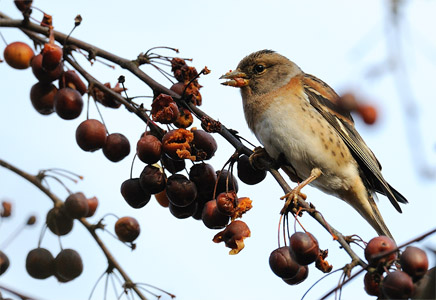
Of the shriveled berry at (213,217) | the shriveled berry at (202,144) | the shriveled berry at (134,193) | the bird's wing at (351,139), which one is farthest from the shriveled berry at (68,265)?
the bird's wing at (351,139)

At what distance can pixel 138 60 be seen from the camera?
12.3 ft

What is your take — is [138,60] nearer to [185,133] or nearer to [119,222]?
[185,133]

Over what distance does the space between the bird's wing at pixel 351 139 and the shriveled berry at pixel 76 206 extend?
2484 mm

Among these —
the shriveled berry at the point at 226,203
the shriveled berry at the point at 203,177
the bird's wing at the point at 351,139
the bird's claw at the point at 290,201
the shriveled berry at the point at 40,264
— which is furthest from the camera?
the bird's wing at the point at 351,139

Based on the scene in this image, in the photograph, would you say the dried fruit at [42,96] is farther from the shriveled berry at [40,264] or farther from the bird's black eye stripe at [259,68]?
the bird's black eye stripe at [259,68]

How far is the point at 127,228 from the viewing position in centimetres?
349

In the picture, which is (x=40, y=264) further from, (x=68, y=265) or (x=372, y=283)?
(x=372, y=283)

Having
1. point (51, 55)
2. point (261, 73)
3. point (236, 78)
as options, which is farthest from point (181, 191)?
point (261, 73)

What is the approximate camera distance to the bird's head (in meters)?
5.14

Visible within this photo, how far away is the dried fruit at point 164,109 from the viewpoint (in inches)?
133

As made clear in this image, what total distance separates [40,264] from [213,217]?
3.09 feet

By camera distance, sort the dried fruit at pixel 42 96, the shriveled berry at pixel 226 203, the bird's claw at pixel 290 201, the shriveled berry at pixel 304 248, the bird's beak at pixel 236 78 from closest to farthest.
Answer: the shriveled berry at pixel 304 248 → the shriveled berry at pixel 226 203 → the bird's claw at pixel 290 201 → the dried fruit at pixel 42 96 → the bird's beak at pixel 236 78

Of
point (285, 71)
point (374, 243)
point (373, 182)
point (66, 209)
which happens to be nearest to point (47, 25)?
point (66, 209)

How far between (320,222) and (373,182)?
2.14 m
